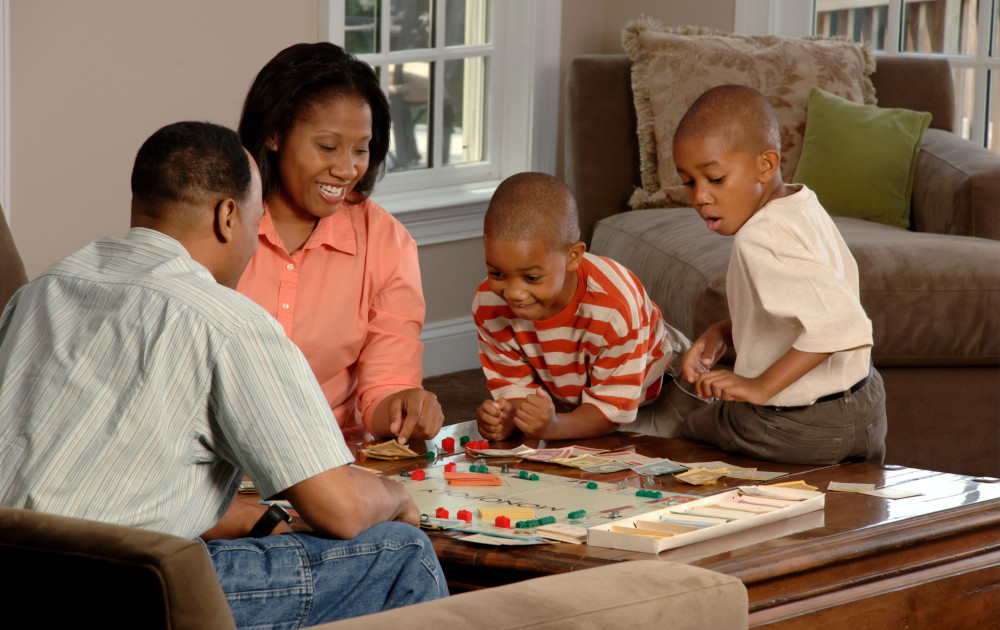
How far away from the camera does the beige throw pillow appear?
370 cm

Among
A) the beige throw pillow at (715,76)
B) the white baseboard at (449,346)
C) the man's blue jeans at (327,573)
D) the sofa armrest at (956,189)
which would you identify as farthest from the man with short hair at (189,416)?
the white baseboard at (449,346)

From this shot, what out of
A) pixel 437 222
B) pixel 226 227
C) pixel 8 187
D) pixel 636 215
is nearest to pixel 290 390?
pixel 226 227

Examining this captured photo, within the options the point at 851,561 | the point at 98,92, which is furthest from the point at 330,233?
the point at 98,92

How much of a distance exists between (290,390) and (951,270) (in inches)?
84.6

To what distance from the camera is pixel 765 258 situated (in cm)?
190

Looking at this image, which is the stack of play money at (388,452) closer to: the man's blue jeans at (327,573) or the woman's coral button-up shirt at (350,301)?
the woman's coral button-up shirt at (350,301)

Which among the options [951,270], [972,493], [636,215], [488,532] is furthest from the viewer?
[636,215]

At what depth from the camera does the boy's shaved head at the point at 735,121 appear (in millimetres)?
2006

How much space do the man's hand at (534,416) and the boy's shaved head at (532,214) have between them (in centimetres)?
28

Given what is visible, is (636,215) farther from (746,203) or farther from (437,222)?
(746,203)

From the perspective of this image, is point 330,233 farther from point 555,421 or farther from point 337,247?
point 555,421

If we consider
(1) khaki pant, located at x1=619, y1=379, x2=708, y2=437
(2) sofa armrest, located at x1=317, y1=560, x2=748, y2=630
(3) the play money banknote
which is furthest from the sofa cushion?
(2) sofa armrest, located at x1=317, y1=560, x2=748, y2=630

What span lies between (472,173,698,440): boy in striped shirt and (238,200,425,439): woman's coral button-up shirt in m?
0.16

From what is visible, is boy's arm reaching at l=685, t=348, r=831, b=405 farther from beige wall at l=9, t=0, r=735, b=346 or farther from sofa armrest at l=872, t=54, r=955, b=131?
sofa armrest at l=872, t=54, r=955, b=131
